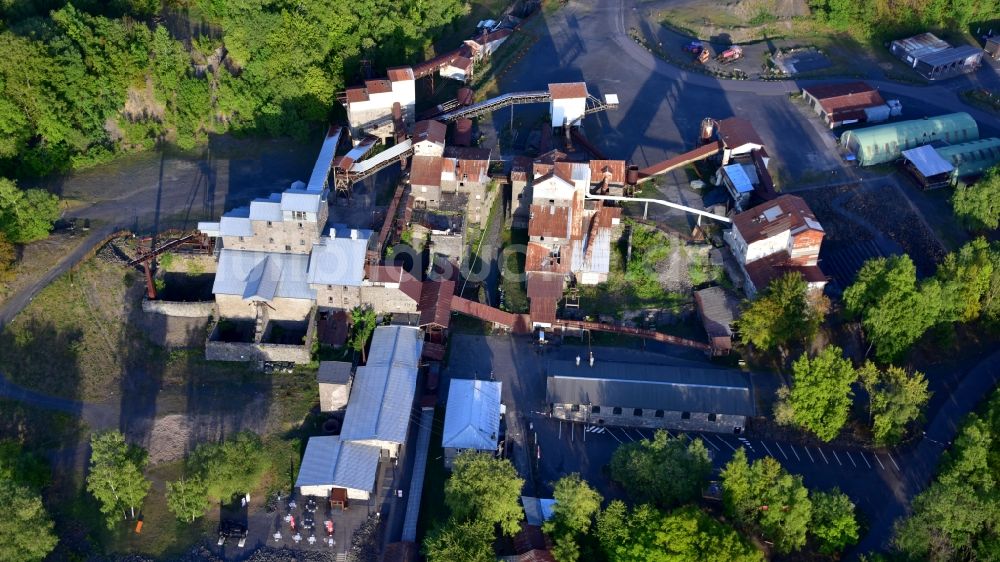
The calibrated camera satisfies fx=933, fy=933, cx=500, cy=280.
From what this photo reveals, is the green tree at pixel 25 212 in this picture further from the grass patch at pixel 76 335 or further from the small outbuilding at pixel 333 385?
the small outbuilding at pixel 333 385

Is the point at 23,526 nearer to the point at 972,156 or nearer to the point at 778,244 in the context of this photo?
the point at 778,244

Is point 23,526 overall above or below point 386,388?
above

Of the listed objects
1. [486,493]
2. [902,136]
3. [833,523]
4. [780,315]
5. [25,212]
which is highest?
[25,212]

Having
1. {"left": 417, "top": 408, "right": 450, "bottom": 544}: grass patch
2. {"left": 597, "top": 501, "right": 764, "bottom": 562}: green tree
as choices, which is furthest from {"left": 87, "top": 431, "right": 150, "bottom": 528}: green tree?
{"left": 597, "top": 501, "right": 764, "bottom": 562}: green tree

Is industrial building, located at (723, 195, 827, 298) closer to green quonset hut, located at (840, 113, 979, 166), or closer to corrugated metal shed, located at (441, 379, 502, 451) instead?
Answer: green quonset hut, located at (840, 113, 979, 166)

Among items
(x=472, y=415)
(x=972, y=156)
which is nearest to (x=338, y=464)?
(x=472, y=415)
